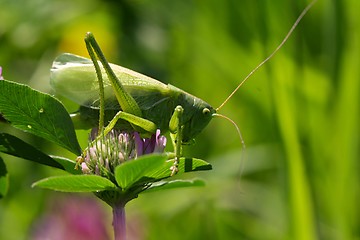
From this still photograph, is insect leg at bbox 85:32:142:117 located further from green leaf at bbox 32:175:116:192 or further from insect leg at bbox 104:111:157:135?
Result: green leaf at bbox 32:175:116:192

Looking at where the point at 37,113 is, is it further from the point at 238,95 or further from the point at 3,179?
the point at 238,95

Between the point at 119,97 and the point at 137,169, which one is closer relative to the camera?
the point at 137,169

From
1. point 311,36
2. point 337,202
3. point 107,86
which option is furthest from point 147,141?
point 311,36

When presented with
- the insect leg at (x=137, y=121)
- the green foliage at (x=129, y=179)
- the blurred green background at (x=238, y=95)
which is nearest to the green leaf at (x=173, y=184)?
the green foliage at (x=129, y=179)

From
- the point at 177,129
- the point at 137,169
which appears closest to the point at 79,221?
the point at 137,169

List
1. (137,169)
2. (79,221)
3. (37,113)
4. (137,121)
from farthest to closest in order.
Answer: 1. (137,121)
2. (37,113)
3. (137,169)
4. (79,221)

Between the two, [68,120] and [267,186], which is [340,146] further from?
[68,120]

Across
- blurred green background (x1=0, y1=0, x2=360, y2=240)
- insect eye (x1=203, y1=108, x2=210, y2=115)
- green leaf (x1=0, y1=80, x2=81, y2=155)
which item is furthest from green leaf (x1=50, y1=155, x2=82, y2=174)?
blurred green background (x1=0, y1=0, x2=360, y2=240)
